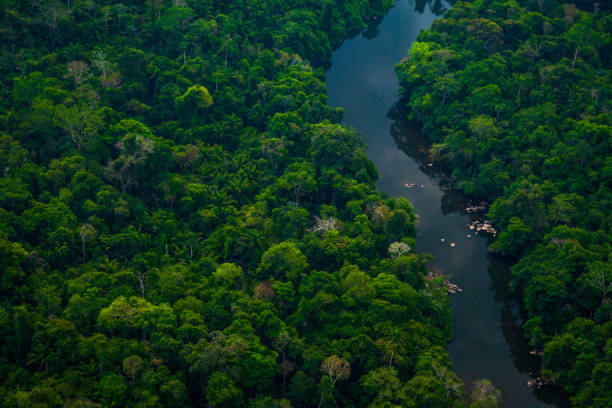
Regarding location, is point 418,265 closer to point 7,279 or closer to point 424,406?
point 424,406

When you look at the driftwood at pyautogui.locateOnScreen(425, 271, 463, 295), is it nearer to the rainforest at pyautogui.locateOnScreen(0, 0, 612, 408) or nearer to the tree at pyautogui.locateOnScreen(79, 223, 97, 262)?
the rainforest at pyautogui.locateOnScreen(0, 0, 612, 408)

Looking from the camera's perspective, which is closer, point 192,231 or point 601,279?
point 601,279

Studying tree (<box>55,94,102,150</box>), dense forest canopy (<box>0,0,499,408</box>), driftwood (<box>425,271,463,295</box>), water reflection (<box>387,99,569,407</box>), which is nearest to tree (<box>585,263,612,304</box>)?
water reflection (<box>387,99,569,407</box>)

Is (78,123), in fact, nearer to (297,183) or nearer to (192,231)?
(192,231)

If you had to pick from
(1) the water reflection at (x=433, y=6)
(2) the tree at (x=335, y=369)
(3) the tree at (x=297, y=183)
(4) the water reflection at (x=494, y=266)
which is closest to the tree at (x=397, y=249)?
(4) the water reflection at (x=494, y=266)

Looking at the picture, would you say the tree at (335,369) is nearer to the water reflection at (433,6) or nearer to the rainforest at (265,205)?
the rainforest at (265,205)

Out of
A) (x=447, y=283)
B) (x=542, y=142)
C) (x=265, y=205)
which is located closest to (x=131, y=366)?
(x=265, y=205)
